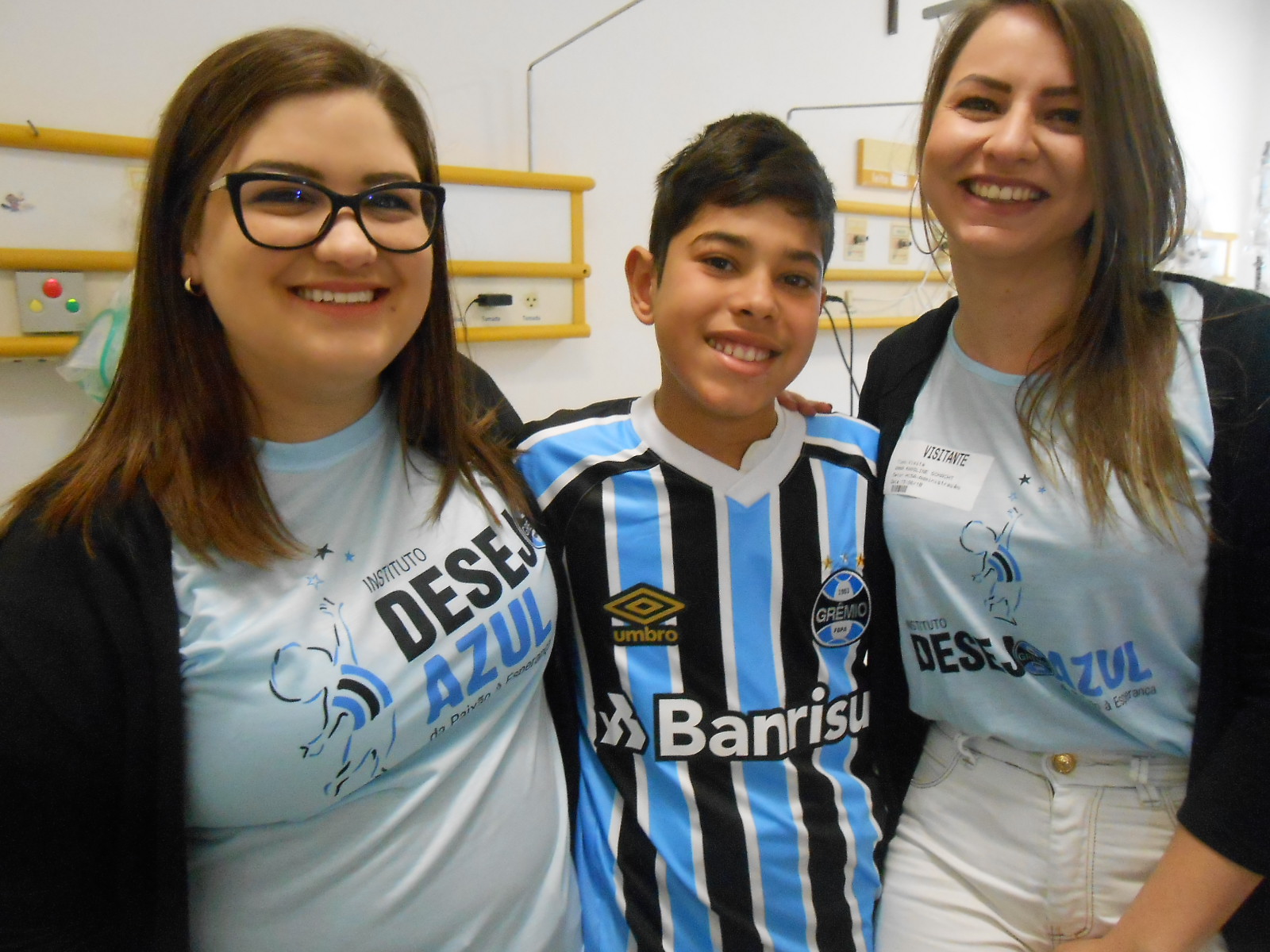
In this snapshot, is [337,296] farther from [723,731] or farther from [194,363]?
[723,731]

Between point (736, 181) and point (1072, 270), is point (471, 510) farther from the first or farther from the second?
point (1072, 270)

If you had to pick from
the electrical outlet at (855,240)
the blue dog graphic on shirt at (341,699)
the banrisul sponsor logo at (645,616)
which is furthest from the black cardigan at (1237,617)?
the electrical outlet at (855,240)

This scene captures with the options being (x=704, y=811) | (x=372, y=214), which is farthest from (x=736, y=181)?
(x=704, y=811)

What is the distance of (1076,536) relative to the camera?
96 centimetres

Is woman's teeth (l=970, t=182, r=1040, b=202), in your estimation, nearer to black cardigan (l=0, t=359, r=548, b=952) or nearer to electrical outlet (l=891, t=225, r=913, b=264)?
black cardigan (l=0, t=359, r=548, b=952)

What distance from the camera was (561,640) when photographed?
1133mm

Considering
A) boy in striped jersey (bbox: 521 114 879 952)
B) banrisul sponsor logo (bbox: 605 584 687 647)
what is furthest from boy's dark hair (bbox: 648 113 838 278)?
banrisul sponsor logo (bbox: 605 584 687 647)

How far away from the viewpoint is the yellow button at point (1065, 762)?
1.02 m

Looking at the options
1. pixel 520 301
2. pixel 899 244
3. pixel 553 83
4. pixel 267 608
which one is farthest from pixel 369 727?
pixel 899 244

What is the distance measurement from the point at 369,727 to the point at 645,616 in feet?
1.26

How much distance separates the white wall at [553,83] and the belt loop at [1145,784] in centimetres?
154

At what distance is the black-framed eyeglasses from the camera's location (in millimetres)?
783

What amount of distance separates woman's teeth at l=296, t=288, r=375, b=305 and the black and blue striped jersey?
14.5 inches

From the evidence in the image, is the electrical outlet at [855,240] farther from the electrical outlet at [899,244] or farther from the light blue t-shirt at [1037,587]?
the light blue t-shirt at [1037,587]
